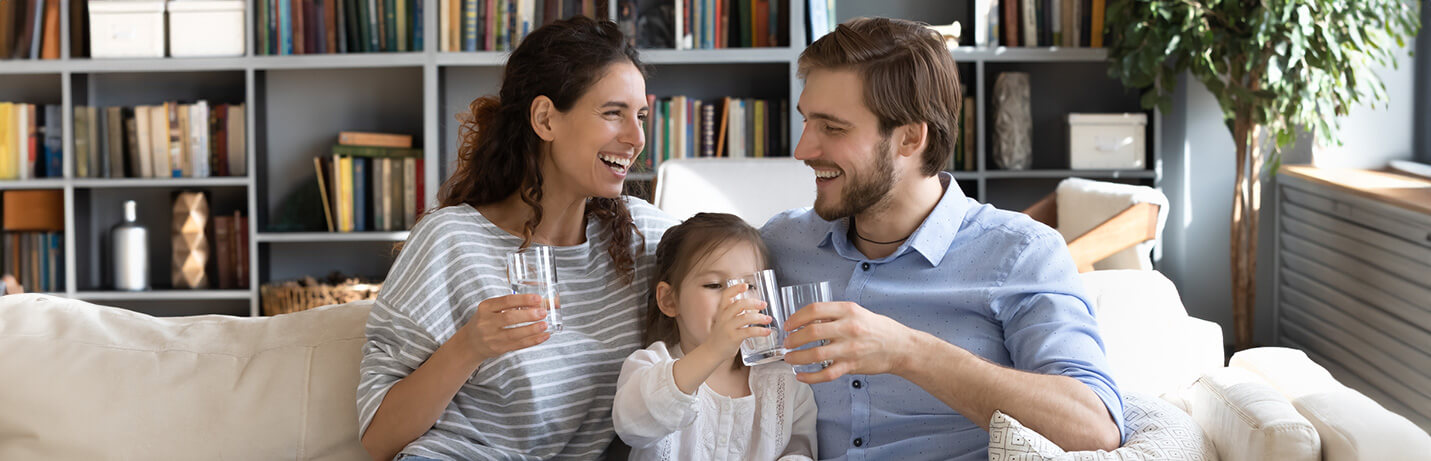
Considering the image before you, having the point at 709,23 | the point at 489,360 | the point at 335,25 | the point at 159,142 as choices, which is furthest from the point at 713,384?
the point at 159,142

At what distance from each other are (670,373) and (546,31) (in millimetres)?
618

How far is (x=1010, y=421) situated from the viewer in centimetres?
134

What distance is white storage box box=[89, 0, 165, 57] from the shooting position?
4023 millimetres

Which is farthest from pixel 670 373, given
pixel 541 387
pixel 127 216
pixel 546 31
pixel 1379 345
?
pixel 127 216

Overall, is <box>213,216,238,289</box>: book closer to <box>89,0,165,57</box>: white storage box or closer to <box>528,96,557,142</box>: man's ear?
<box>89,0,165,57</box>: white storage box

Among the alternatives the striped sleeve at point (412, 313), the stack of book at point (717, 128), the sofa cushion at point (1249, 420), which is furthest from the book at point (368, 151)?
the sofa cushion at point (1249, 420)

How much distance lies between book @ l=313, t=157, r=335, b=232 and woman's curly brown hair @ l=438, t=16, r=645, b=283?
256 cm

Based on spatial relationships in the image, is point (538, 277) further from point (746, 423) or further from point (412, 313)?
point (746, 423)

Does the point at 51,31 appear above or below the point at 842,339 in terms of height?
above

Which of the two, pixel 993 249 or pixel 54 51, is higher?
pixel 54 51

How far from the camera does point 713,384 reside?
5.37 ft

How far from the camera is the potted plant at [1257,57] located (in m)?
3.34

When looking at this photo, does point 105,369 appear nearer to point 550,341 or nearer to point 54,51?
point 550,341

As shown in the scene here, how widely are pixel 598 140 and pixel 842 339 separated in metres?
A: 0.59
